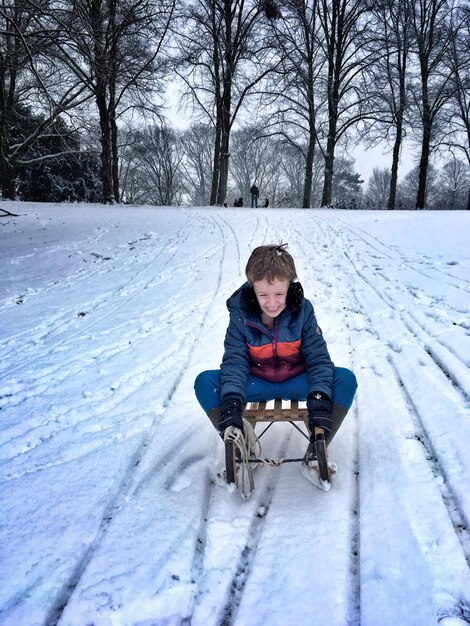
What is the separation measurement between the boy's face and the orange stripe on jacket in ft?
0.64

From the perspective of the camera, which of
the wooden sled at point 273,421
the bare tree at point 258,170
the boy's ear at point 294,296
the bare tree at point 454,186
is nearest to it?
the wooden sled at point 273,421

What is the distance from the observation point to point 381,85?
19.0m

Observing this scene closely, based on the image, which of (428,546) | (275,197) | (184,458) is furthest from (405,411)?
(275,197)

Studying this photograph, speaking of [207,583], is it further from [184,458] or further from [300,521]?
[184,458]

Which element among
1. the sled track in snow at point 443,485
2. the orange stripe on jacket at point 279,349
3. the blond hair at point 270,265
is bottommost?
the sled track in snow at point 443,485

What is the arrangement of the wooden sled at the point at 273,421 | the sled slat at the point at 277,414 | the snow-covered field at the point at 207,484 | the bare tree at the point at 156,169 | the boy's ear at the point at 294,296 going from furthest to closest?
the bare tree at the point at 156,169, the boy's ear at the point at 294,296, the sled slat at the point at 277,414, the wooden sled at the point at 273,421, the snow-covered field at the point at 207,484

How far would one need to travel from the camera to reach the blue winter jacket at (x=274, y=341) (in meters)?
2.30

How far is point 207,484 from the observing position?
2.17 metres

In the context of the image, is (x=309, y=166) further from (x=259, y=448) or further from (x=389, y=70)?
(x=259, y=448)

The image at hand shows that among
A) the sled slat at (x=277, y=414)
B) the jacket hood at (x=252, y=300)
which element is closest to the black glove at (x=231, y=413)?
the sled slat at (x=277, y=414)

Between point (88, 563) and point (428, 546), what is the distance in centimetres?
146

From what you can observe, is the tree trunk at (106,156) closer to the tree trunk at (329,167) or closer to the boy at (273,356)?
the tree trunk at (329,167)

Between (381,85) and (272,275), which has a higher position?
(381,85)

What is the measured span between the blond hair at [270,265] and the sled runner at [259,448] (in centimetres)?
72
